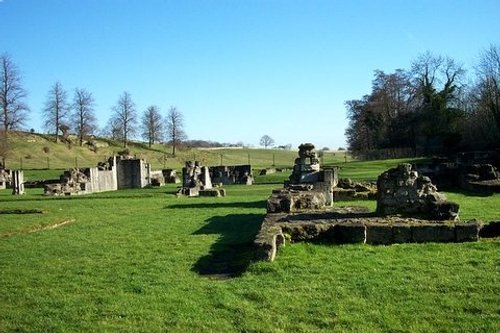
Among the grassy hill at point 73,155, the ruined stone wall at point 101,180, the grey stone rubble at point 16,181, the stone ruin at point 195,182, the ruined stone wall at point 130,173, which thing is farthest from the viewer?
the grassy hill at point 73,155

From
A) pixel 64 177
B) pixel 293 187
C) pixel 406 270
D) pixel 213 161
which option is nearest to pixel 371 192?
pixel 293 187

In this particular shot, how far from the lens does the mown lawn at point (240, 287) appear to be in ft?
18.8

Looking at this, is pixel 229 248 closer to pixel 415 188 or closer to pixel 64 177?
pixel 415 188

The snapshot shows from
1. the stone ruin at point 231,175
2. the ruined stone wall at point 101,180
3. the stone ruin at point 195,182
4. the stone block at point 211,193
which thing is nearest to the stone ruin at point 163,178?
the ruined stone wall at point 101,180

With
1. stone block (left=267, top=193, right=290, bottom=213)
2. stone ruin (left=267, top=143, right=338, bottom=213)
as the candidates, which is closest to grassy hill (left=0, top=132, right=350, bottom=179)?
stone ruin (left=267, top=143, right=338, bottom=213)

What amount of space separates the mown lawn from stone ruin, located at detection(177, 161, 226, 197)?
1688 centimetres

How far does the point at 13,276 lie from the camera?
8469mm

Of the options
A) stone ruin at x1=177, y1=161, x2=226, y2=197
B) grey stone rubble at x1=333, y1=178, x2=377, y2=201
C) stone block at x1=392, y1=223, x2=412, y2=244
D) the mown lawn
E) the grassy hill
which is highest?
the grassy hill

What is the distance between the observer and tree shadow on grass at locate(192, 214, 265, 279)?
8.48 meters

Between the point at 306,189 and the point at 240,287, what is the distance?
40.5 ft

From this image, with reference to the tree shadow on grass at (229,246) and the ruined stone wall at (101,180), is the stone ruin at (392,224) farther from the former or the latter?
the ruined stone wall at (101,180)

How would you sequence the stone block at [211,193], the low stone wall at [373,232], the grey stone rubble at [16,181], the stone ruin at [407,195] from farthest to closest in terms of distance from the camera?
the grey stone rubble at [16,181] → the stone block at [211,193] → the stone ruin at [407,195] → the low stone wall at [373,232]

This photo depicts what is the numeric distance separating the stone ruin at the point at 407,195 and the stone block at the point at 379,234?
2.44 metres

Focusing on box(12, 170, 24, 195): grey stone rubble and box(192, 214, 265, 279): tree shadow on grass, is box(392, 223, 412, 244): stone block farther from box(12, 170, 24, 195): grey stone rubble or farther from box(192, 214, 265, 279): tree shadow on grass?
box(12, 170, 24, 195): grey stone rubble
